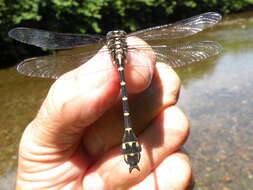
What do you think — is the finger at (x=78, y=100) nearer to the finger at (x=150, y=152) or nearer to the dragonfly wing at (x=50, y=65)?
the finger at (x=150, y=152)

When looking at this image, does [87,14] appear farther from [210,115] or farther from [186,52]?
[186,52]

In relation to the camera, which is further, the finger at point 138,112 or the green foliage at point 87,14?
the green foliage at point 87,14

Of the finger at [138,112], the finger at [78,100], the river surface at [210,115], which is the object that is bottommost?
the river surface at [210,115]

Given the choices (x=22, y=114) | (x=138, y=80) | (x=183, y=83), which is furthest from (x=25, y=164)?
(x=183, y=83)

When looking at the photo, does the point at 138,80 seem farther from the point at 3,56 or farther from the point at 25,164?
the point at 3,56

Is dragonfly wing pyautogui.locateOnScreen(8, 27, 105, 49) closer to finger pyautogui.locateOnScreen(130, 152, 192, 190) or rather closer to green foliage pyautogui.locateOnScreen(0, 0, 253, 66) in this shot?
finger pyautogui.locateOnScreen(130, 152, 192, 190)

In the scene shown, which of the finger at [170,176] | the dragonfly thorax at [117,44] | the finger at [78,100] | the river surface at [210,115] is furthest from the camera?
the river surface at [210,115]

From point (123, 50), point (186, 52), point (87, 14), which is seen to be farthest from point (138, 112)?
point (87, 14)

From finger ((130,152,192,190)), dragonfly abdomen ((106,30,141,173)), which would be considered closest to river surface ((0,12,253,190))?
finger ((130,152,192,190))

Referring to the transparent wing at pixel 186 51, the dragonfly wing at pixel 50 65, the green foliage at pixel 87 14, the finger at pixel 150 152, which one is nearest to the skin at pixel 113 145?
the finger at pixel 150 152
